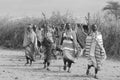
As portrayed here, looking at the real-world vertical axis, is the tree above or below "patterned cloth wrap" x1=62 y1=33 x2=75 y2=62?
above

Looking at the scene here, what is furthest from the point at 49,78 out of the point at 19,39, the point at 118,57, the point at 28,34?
the point at 19,39

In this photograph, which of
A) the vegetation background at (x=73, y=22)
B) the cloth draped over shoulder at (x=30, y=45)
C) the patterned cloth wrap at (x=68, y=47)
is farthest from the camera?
the vegetation background at (x=73, y=22)

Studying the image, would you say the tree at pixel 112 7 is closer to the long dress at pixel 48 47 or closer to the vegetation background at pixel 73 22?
the vegetation background at pixel 73 22

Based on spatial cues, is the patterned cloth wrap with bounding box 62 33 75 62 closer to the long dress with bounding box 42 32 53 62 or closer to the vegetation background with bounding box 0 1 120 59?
the long dress with bounding box 42 32 53 62

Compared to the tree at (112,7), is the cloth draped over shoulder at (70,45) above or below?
below

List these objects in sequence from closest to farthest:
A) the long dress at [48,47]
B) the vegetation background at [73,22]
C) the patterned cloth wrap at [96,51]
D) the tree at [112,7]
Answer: the patterned cloth wrap at [96,51] → the long dress at [48,47] → the vegetation background at [73,22] → the tree at [112,7]

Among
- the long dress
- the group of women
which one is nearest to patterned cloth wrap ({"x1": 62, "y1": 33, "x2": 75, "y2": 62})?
the group of women

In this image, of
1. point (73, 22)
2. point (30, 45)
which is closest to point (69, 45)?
point (30, 45)

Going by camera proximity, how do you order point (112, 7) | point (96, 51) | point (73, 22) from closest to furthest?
point (96, 51) < point (73, 22) < point (112, 7)

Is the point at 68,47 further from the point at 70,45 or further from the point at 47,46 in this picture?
the point at 47,46

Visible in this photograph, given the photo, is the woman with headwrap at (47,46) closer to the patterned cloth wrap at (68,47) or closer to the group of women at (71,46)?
the group of women at (71,46)

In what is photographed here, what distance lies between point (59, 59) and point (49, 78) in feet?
26.5

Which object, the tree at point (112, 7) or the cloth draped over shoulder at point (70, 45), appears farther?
the tree at point (112, 7)

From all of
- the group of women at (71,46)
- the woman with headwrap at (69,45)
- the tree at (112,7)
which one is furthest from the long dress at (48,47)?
the tree at (112,7)
